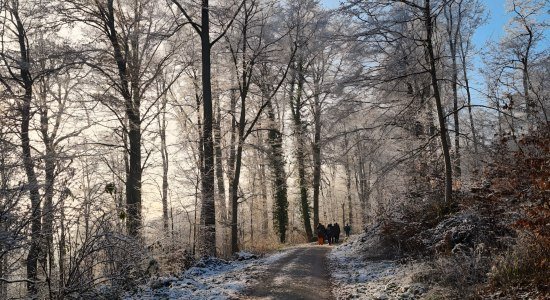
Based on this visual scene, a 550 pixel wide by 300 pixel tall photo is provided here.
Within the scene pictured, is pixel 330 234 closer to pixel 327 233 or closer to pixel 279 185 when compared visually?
pixel 327 233

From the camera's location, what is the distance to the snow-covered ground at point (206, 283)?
340 inches

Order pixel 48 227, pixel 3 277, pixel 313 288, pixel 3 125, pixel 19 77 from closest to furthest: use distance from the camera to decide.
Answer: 1. pixel 3 277
2. pixel 48 227
3. pixel 3 125
4. pixel 313 288
5. pixel 19 77

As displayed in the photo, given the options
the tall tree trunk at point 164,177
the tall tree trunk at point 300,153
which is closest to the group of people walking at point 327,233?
the tall tree trunk at point 300,153

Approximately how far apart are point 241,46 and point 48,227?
49.7ft

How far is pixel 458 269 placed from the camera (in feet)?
22.1

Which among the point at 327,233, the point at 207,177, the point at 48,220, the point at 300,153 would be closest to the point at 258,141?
the point at 300,153

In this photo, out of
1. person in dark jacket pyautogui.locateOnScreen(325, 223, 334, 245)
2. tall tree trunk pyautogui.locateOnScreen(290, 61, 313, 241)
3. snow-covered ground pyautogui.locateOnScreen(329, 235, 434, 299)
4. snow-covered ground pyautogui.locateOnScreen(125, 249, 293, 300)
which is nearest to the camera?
snow-covered ground pyautogui.locateOnScreen(329, 235, 434, 299)

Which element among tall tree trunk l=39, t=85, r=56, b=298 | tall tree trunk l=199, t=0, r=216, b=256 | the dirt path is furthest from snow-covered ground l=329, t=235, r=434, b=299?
tall tree trunk l=39, t=85, r=56, b=298

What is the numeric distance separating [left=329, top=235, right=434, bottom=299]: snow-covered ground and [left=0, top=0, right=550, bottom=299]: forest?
0.39 meters

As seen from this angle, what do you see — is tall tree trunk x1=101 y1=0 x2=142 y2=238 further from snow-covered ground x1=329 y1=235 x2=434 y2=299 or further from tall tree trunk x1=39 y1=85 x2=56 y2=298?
tall tree trunk x1=39 y1=85 x2=56 y2=298

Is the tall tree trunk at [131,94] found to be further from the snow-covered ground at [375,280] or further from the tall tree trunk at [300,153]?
the tall tree trunk at [300,153]

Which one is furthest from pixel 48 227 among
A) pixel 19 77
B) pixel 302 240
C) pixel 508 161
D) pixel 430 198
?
pixel 302 240

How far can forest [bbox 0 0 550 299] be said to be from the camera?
21.8 feet

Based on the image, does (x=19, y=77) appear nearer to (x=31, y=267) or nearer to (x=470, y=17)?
(x=31, y=267)
